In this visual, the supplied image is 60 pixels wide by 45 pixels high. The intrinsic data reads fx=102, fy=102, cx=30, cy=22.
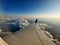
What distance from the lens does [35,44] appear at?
160 inches

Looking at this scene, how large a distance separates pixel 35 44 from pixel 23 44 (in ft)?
1.58

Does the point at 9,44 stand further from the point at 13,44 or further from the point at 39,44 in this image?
the point at 39,44

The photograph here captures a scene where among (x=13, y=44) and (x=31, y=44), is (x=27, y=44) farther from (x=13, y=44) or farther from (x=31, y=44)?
(x=13, y=44)

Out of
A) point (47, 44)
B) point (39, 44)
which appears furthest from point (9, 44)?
point (47, 44)

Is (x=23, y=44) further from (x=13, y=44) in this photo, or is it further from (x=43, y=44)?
(x=43, y=44)

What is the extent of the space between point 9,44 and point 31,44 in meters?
0.88

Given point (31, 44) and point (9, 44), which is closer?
point (9, 44)

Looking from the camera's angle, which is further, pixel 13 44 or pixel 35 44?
pixel 35 44

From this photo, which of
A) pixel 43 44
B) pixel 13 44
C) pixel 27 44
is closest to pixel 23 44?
pixel 27 44

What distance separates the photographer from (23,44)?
3965 mm

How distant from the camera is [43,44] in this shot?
13.3 ft

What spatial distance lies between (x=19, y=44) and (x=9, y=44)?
0.39 meters

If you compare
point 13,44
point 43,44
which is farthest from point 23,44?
point 43,44

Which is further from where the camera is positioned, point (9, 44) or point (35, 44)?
point (35, 44)
